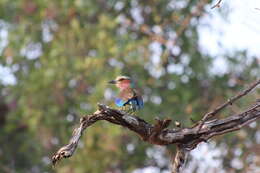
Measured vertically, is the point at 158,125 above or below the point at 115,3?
below

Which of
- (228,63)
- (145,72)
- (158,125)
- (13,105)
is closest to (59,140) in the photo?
(13,105)

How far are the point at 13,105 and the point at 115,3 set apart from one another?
250 cm

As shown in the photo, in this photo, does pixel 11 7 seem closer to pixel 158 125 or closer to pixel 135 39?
pixel 135 39

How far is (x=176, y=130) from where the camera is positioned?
2.56 metres

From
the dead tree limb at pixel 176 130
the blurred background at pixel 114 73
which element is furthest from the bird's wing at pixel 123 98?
the blurred background at pixel 114 73

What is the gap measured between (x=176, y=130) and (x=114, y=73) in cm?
546

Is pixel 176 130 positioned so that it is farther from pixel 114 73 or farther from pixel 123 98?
pixel 114 73

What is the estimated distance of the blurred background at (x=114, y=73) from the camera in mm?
8352

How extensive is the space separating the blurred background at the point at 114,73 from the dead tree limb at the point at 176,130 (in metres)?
5.19

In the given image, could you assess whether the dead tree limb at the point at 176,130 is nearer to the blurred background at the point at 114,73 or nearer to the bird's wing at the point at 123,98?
the bird's wing at the point at 123,98

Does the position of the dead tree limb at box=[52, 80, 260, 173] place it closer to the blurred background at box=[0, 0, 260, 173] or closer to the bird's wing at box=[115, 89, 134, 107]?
the bird's wing at box=[115, 89, 134, 107]

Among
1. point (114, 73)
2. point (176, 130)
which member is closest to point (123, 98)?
point (176, 130)

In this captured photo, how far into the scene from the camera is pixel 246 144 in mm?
8484

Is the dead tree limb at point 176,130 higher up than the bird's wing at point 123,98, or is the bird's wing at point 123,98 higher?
the bird's wing at point 123,98
